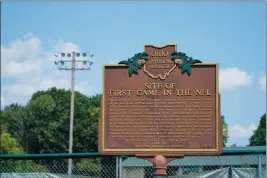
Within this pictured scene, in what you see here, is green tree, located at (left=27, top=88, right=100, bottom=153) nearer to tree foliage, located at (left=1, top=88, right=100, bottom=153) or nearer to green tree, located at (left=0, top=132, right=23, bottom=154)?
tree foliage, located at (left=1, top=88, right=100, bottom=153)

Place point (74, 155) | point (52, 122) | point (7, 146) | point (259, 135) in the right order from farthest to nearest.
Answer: point (259, 135) < point (52, 122) < point (7, 146) < point (74, 155)

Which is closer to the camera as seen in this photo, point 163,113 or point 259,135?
point 163,113

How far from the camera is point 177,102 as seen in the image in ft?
30.7

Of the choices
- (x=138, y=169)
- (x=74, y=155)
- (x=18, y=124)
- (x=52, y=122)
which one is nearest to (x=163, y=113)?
(x=74, y=155)

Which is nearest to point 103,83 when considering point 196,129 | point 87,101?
point 196,129

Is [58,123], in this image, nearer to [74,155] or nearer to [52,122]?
[52,122]

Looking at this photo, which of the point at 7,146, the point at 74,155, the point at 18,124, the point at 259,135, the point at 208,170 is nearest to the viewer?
the point at 74,155

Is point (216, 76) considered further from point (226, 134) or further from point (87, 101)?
point (87, 101)

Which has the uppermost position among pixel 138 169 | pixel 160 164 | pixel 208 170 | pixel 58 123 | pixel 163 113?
pixel 163 113

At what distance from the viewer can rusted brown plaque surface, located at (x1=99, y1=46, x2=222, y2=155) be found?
30.4ft

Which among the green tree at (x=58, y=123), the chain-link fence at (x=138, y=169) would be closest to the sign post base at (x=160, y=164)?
the chain-link fence at (x=138, y=169)

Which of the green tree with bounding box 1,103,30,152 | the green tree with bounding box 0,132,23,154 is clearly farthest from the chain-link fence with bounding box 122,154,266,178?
the green tree with bounding box 1,103,30,152

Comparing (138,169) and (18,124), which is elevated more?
(18,124)

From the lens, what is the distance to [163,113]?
30.6ft
